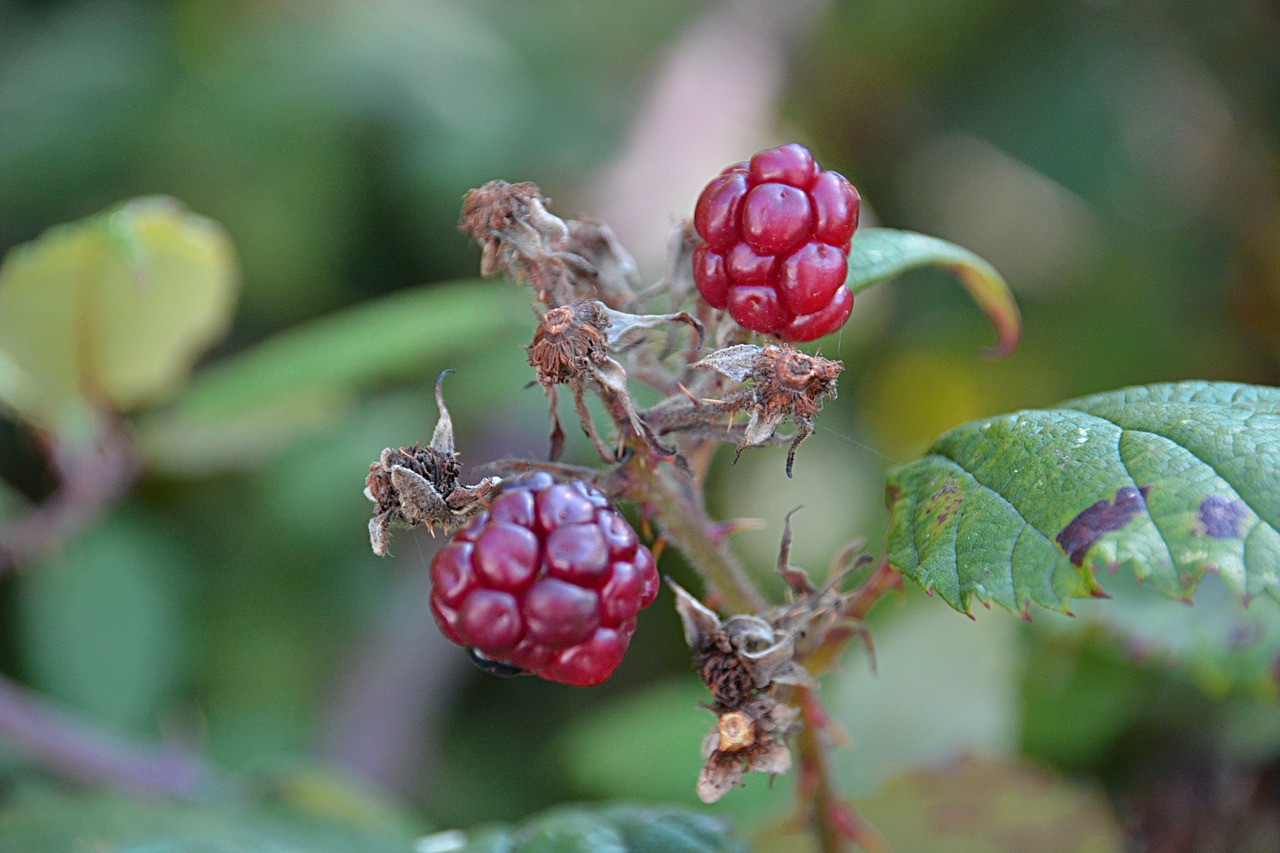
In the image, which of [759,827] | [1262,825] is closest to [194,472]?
[759,827]

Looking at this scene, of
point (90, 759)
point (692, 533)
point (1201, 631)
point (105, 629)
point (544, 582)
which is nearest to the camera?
point (544, 582)

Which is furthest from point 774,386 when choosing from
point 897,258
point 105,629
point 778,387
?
point 105,629

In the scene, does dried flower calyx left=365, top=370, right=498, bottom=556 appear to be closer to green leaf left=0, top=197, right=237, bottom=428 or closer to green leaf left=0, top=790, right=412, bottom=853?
green leaf left=0, top=790, right=412, bottom=853

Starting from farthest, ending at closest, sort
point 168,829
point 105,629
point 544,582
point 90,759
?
point 105,629 < point 90,759 < point 168,829 < point 544,582

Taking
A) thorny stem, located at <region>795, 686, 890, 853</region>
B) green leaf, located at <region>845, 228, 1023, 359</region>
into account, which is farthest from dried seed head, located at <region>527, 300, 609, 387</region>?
thorny stem, located at <region>795, 686, 890, 853</region>

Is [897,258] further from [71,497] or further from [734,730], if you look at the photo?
[71,497]

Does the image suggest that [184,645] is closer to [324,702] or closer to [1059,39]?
[324,702]

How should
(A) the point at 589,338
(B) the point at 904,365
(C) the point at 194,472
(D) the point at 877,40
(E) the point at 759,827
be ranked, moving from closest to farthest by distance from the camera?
(A) the point at 589,338, (E) the point at 759,827, (C) the point at 194,472, (B) the point at 904,365, (D) the point at 877,40
